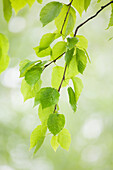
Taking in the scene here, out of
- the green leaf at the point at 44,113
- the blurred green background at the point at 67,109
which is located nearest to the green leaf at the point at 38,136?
the green leaf at the point at 44,113

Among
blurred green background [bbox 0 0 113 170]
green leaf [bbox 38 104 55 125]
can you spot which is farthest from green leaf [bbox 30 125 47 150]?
blurred green background [bbox 0 0 113 170]

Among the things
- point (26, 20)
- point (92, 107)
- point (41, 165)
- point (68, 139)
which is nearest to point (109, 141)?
point (92, 107)

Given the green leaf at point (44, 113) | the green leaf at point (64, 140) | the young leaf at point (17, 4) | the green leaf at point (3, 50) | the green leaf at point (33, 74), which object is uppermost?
the young leaf at point (17, 4)

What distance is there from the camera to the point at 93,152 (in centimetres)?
276

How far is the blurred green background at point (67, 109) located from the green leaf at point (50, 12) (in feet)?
7.61

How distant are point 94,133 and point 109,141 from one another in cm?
18

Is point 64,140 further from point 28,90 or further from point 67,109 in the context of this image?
point 67,109

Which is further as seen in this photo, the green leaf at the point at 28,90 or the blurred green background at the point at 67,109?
the blurred green background at the point at 67,109

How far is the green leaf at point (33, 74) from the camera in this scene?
8.3 inches

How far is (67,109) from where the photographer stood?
2609 mm

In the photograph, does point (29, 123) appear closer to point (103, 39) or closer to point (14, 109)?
point (14, 109)

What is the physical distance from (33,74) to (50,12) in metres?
0.05

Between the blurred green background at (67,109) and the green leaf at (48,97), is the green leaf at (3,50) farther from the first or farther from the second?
the blurred green background at (67,109)

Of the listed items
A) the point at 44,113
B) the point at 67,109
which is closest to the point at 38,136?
the point at 44,113
